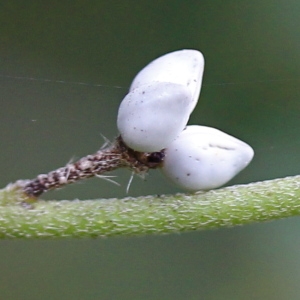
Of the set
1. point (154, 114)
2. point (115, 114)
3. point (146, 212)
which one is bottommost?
point (146, 212)

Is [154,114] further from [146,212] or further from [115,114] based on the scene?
[115,114]

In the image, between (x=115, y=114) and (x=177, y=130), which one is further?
(x=115, y=114)

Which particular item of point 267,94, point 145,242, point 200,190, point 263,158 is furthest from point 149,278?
point 200,190

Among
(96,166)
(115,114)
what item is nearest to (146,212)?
(96,166)

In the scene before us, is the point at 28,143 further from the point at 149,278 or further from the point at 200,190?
the point at 200,190

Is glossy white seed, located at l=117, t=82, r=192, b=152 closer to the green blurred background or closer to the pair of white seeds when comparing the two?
the pair of white seeds

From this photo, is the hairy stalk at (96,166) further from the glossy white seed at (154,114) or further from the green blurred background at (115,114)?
the green blurred background at (115,114)
